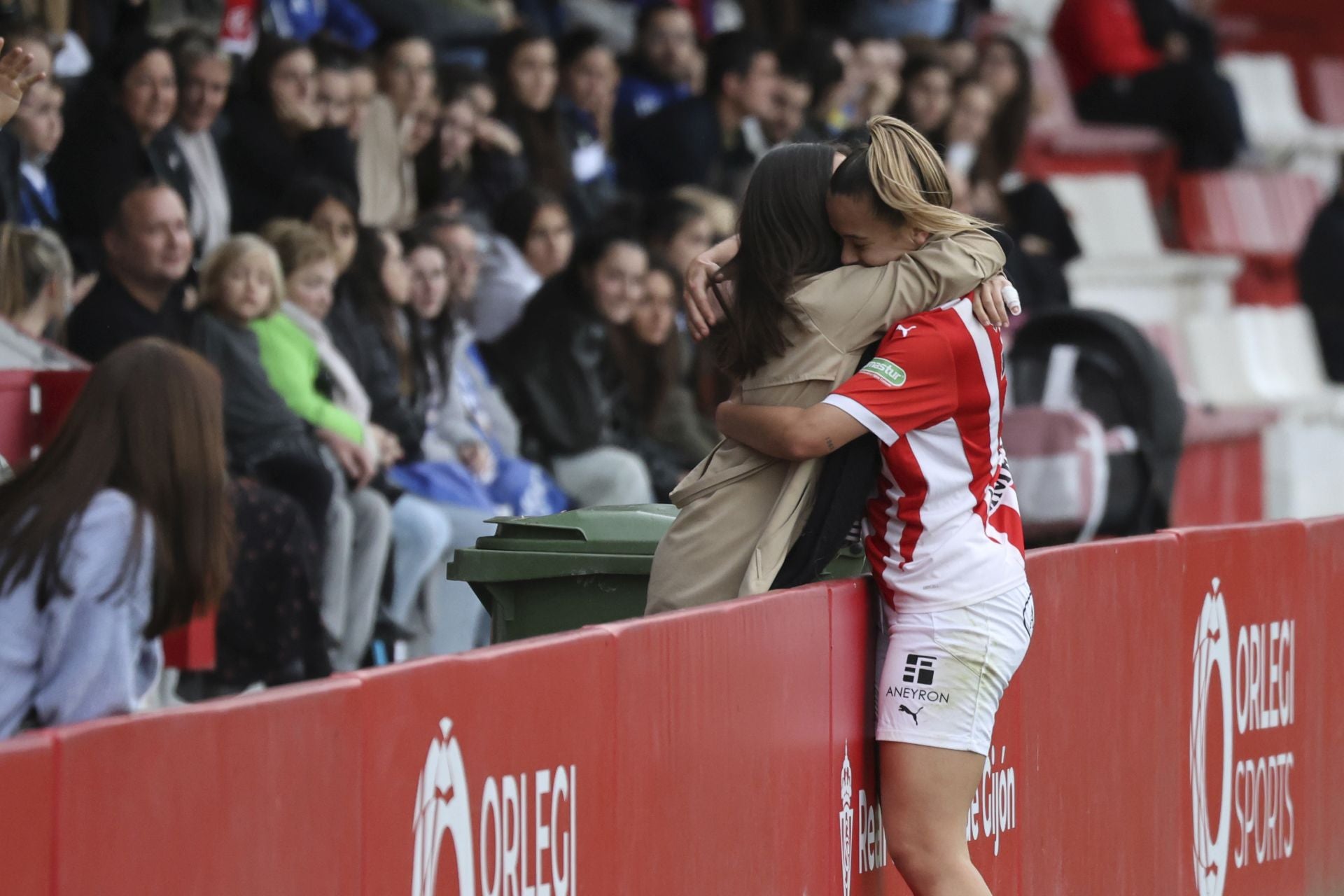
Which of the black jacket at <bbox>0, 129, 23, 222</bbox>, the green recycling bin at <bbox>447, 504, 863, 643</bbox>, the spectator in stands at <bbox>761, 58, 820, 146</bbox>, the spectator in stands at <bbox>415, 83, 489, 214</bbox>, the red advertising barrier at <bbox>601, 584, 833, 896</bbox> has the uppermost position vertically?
the spectator in stands at <bbox>761, 58, 820, 146</bbox>

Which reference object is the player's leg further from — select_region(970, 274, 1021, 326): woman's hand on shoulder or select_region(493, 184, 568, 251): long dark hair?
select_region(493, 184, 568, 251): long dark hair

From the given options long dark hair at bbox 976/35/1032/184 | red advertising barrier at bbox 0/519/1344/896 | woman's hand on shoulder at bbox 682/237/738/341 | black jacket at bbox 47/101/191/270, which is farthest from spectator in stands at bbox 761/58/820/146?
woman's hand on shoulder at bbox 682/237/738/341

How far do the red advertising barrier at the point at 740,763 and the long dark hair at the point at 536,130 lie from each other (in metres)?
5.80

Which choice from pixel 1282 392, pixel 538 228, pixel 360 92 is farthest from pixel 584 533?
pixel 1282 392

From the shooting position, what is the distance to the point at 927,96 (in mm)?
13336

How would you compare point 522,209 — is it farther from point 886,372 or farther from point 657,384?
point 886,372

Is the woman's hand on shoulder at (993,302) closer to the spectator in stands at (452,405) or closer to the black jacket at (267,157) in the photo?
the spectator in stands at (452,405)

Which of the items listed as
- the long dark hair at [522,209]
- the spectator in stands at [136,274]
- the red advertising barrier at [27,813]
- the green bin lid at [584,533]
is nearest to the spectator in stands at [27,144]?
the spectator in stands at [136,274]

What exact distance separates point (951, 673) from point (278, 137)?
588 cm

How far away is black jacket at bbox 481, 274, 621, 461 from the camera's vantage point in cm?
941

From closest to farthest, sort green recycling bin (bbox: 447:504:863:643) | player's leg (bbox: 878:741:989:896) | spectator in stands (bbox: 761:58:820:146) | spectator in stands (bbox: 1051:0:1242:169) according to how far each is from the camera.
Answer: player's leg (bbox: 878:741:989:896) → green recycling bin (bbox: 447:504:863:643) → spectator in stands (bbox: 761:58:820:146) → spectator in stands (bbox: 1051:0:1242:169)

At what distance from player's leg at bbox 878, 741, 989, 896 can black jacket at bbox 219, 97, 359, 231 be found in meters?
5.57

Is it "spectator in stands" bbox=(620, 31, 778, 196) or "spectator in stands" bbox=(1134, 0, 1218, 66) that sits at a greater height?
"spectator in stands" bbox=(1134, 0, 1218, 66)

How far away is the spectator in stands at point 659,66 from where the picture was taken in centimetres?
1260
